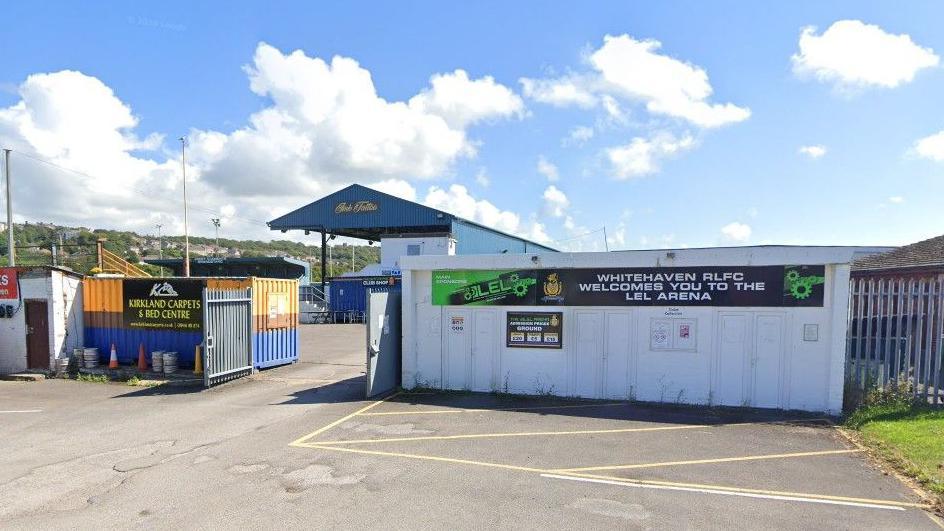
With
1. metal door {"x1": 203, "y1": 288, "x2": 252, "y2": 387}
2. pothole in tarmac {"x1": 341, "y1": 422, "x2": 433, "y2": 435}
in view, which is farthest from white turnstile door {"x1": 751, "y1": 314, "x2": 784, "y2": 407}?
metal door {"x1": 203, "y1": 288, "x2": 252, "y2": 387}

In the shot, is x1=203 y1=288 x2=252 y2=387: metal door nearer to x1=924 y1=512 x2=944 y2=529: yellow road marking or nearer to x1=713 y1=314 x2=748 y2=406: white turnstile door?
x1=713 y1=314 x2=748 y2=406: white turnstile door

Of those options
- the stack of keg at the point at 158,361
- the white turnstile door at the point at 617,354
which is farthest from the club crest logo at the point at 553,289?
the stack of keg at the point at 158,361

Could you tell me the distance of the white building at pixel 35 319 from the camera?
14.5 meters

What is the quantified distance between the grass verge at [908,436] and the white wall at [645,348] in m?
0.76

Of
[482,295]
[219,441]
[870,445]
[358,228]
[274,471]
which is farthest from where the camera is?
[358,228]

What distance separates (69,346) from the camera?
583 inches

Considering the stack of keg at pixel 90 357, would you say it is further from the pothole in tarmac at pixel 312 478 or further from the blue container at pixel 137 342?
the pothole in tarmac at pixel 312 478

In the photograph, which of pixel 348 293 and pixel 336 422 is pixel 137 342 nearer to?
pixel 336 422

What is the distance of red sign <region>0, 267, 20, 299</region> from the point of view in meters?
14.8

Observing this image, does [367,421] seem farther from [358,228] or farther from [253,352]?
[358,228]

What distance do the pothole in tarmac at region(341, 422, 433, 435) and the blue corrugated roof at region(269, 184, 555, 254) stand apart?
28649mm

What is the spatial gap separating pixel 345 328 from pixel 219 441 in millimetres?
21564

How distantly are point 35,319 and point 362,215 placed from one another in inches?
976

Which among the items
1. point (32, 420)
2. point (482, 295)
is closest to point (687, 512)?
point (482, 295)
